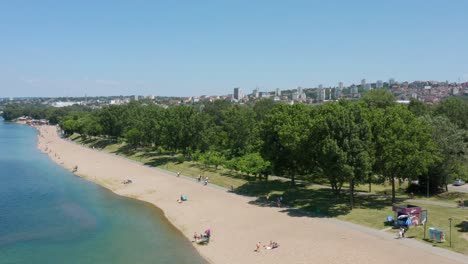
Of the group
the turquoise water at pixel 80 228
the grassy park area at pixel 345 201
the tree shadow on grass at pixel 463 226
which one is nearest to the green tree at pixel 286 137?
the grassy park area at pixel 345 201

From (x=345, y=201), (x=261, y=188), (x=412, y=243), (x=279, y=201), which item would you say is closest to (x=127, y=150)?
(x=261, y=188)

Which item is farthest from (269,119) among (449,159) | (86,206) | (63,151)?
(63,151)

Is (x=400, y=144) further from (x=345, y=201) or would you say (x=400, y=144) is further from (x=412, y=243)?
(x=412, y=243)

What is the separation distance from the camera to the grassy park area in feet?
118

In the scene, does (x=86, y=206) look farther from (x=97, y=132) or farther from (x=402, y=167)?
(x=97, y=132)

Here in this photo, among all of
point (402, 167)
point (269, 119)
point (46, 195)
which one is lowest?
point (46, 195)

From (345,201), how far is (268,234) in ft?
42.9

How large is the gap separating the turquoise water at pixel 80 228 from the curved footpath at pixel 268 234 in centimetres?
247

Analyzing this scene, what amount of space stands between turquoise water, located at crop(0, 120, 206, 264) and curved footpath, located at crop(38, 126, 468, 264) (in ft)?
8.09

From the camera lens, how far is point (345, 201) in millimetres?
46031

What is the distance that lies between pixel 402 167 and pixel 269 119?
18580mm

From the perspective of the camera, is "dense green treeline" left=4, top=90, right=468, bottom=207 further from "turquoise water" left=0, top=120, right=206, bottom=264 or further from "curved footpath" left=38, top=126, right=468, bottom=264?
"turquoise water" left=0, top=120, right=206, bottom=264

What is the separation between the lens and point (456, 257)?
29047 mm

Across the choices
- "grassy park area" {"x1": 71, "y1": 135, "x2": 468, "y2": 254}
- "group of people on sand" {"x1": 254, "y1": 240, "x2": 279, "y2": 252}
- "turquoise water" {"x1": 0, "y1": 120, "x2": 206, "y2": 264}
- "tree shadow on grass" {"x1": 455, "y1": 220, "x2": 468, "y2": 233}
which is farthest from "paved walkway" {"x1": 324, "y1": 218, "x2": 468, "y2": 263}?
"turquoise water" {"x1": 0, "y1": 120, "x2": 206, "y2": 264}
